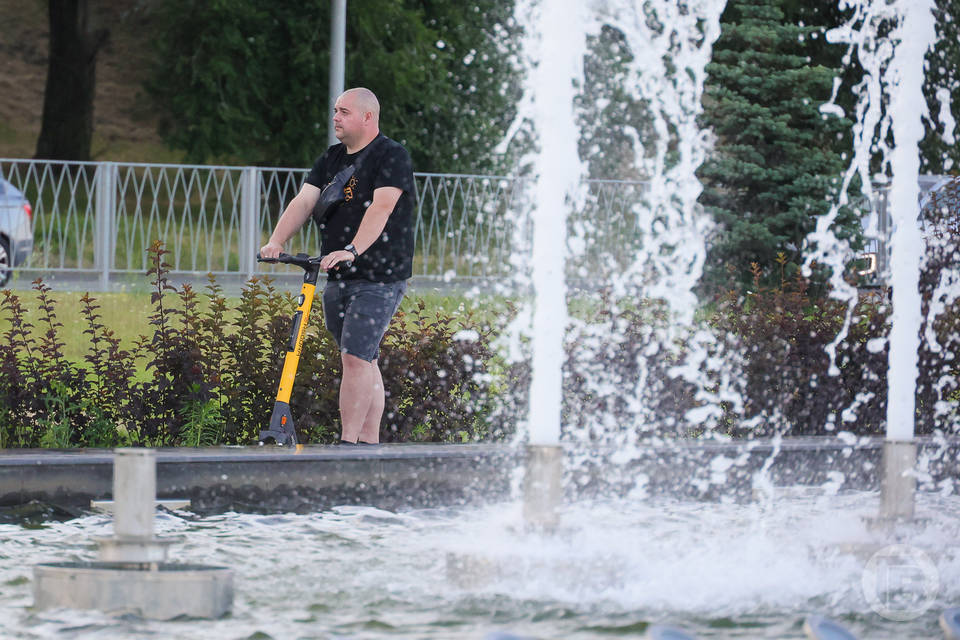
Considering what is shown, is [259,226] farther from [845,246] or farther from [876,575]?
[876,575]

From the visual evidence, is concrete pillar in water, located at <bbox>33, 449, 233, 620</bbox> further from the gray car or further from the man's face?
the gray car

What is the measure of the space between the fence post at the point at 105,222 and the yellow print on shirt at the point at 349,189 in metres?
11.0

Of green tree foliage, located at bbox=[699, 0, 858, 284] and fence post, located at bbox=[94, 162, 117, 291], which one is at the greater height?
green tree foliage, located at bbox=[699, 0, 858, 284]

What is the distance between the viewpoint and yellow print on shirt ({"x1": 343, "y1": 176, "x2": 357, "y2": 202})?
7.42m

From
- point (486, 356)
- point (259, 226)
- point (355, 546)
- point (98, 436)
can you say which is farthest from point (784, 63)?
point (355, 546)

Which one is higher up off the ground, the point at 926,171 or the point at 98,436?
the point at 926,171

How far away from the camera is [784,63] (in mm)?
21562

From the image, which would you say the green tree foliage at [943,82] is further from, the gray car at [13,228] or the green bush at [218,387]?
the green bush at [218,387]

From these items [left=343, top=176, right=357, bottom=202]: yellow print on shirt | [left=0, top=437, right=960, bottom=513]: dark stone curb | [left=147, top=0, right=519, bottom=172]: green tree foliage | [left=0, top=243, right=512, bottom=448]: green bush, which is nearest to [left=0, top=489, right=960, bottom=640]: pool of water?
[left=0, top=437, right=960, bottom=513]: dark stone curb

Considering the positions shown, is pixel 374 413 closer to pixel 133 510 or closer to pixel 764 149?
pixel 133 510

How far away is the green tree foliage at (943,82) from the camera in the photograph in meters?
26.9

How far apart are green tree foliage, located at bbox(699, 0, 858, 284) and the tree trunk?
11.4 metres

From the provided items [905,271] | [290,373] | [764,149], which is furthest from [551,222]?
[764,149]

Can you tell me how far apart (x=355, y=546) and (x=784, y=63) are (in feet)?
55.0
